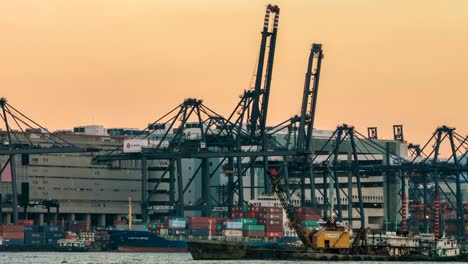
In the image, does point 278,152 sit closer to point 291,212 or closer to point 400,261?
point 291,212

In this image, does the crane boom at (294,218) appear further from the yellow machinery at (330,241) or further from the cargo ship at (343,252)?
the cargo ship at (343,252)

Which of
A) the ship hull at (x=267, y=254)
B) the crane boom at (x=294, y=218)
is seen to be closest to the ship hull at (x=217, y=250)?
the ship hull at (x=267, y=254)

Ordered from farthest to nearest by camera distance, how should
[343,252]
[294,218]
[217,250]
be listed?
[294,218]
[217,250]
[343,252]

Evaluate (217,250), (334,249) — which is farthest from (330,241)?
(217,250)

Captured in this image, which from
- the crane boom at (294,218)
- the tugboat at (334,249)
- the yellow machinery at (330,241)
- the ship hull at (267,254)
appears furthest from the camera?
the crane boom at (294,218)

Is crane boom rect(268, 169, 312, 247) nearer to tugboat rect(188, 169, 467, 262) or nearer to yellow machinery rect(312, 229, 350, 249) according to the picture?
tugboat rect(188, 169, 467, 262)

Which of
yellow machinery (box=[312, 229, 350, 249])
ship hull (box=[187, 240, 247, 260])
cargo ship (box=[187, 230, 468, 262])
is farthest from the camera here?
ship hull (box=[187, 240, 247, 260])

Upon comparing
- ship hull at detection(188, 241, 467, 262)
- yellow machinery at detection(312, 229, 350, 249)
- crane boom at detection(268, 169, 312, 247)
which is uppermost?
crane boom at detection(268, 169, 312, 247)

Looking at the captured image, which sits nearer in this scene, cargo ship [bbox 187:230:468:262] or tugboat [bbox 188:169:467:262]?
cargo ship [bbox 187:230:468:262]

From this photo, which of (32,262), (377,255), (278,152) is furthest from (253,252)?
(278,152)

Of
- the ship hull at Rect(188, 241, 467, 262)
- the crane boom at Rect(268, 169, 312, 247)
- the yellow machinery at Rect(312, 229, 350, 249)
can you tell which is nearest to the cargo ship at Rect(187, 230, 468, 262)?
the ship hull at Rect(188, 241, 467, 262)

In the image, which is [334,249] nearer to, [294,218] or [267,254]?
[267,254]

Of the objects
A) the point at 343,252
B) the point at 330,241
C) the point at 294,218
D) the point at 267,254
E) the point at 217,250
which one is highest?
the point at 294,218

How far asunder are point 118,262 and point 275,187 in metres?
16.2
